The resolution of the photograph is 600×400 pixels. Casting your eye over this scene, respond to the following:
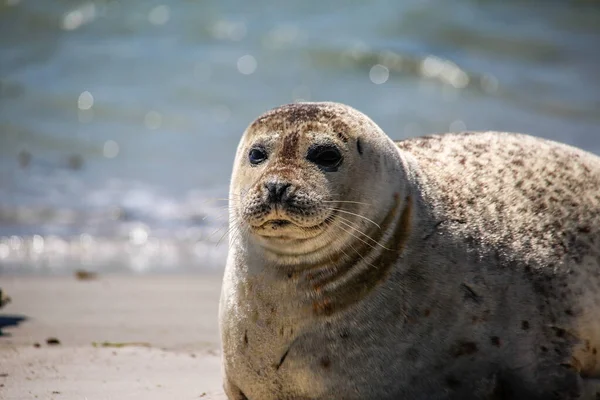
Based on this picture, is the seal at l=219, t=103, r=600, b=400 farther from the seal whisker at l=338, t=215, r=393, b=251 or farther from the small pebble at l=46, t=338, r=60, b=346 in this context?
the small pebble at l=46, t=338, r=60, b=346

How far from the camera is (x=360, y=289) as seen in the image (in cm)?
346

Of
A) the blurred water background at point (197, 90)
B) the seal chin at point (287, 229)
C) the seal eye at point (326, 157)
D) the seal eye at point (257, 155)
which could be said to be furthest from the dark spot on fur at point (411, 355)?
the blurred water background at point (197, 90)

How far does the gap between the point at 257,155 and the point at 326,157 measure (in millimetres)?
279

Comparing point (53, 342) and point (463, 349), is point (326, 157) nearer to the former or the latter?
point (463, 349)

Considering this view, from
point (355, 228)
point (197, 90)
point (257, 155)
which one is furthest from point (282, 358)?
point (197, 90)

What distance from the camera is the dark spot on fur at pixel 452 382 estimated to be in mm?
3393

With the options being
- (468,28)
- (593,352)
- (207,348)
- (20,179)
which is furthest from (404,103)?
(593,352)

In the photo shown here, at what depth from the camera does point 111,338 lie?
5258 mm

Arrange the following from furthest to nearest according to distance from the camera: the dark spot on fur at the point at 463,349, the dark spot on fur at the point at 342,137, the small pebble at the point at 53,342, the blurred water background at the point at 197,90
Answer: the blurred water background at the point at 197,90
the small pebble at the point at 53,342
the dark spot on fur at the point at 342,137
the dark spot on fur at the point at 463,349

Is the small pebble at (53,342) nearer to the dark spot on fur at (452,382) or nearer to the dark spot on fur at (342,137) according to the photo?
the dark spot on fur at (342,137)

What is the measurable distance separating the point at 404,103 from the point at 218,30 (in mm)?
5057

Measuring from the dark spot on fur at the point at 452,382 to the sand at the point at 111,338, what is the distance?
109 cm

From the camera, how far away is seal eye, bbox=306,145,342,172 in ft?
11.4

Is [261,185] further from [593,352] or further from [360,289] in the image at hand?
[593,352]
